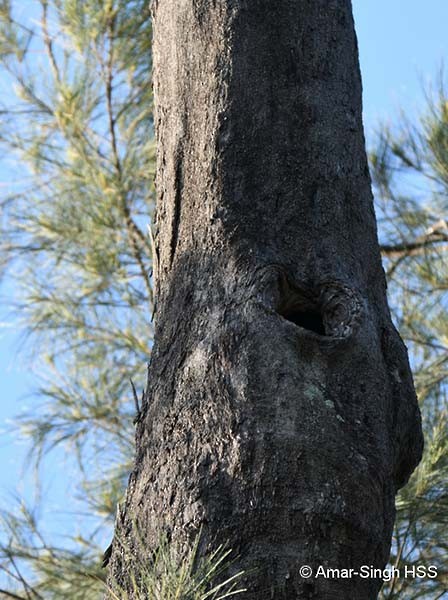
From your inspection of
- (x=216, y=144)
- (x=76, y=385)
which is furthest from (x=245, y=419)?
(x=76, y=385)

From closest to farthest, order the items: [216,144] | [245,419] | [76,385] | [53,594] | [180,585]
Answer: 1. [180,585]
2. [245,419]
3. [216,144]
4. [53,594]
5. [76,385]

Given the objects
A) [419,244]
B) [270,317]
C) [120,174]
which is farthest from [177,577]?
[419,244]

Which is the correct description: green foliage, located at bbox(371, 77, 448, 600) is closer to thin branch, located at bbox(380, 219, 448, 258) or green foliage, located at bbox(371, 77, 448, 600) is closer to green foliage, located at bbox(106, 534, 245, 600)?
thin branch, located at bbox(380, 219, 448, 258)

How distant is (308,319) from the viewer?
43.3 inches

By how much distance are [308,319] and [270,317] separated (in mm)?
81

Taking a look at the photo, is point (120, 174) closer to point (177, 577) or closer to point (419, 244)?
point (419, 244)

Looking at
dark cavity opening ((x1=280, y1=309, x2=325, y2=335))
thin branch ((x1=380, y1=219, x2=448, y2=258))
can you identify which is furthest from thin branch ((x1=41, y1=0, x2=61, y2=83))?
dark cavity opening ((x1=280, y1=309, x2=325, y2=335))

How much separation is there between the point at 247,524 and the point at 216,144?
0.37m

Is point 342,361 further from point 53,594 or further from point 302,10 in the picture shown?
point 53,594

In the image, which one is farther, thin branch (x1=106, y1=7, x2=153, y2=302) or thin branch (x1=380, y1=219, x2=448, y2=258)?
thin branch (x1=380, y1=219, x2=448, y2=258)

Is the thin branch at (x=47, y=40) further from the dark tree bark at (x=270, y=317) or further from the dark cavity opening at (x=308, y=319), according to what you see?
the dark cavity opening at (x=308, y=319)

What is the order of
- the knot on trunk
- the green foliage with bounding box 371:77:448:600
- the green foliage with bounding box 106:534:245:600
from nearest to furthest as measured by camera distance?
the green foliage with bounding box 106:534:245:600
the knot on trunk
the green foliage with bounding box 371:77:448:600

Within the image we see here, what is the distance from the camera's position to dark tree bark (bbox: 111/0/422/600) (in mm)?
943

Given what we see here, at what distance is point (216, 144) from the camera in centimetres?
113
